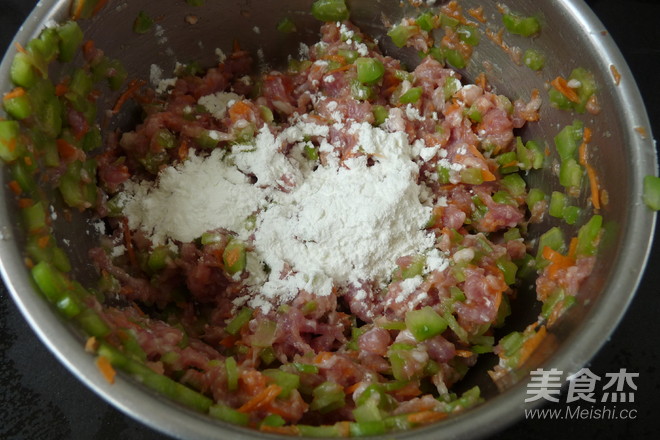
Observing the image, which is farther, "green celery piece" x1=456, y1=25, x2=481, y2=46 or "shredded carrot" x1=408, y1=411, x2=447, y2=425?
"green celery piece" x1=456, y1=25, x2=481, y2=46

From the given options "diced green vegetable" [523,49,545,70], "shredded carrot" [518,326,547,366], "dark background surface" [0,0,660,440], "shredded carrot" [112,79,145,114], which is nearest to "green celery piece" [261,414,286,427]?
"shredded carrot" [518,326,547,366]

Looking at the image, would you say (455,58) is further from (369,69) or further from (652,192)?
(652,192)

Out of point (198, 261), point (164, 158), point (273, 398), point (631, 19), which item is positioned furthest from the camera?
point (631, 19)

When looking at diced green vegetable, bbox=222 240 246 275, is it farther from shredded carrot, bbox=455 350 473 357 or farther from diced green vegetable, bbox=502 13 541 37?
diced green vegetable, bbox=502 13 541 37

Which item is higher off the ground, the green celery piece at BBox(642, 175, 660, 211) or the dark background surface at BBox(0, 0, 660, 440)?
the green celery piece at BBox(642, 175, 660, 211)

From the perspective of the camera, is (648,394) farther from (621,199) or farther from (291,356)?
(291,356)

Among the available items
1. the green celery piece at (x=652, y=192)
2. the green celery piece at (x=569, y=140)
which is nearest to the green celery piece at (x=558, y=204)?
the green celery piece at (x=569, y=140)

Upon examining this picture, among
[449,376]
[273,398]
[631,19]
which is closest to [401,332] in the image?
[449,376]

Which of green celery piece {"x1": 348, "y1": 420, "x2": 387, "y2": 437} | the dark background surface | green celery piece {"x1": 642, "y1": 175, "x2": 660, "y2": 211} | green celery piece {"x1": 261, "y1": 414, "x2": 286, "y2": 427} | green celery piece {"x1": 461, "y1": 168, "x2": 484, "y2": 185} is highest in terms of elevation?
green celery piece {"x1": 642, "y1": 175, "x2": 660, "y2": 211}
